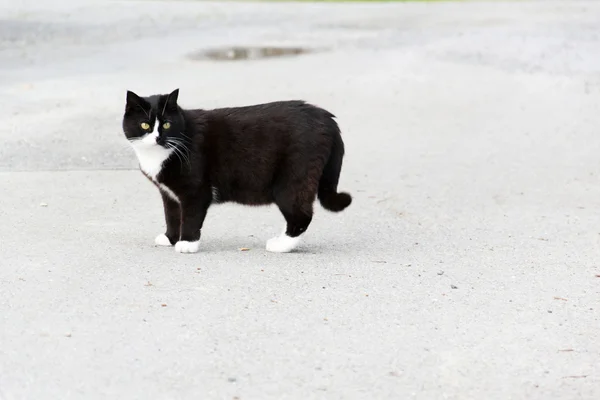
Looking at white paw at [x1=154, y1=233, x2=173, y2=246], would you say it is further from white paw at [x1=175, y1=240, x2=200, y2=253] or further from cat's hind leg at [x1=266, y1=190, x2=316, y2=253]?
cat's hind leg at [x1=266, y1=190, x2=316, y2=253]

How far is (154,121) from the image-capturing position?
5.90 metres

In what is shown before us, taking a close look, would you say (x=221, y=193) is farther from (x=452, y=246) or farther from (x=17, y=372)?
(x=17, y=372)

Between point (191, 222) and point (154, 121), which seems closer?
point (154, 121)

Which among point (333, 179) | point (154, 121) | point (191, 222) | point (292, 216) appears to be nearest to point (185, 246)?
point (191, 222)

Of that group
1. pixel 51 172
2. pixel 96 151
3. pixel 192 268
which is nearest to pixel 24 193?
pixel 51 172

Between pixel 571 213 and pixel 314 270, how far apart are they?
2.66 meters

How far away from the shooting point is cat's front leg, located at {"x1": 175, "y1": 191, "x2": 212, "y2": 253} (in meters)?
6.09

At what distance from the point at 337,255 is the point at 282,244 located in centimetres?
35

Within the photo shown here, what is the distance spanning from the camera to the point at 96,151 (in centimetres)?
911

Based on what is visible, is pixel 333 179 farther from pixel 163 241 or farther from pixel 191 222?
pixel 163 241

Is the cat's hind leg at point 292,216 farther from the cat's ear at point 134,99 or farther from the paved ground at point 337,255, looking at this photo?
the cat's ear at point 134,99

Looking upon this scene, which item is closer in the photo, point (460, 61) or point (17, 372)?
point (17, 372)

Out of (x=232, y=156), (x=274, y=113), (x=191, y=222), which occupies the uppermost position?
(x=274, y=113)

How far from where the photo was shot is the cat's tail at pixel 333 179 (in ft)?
20.6
